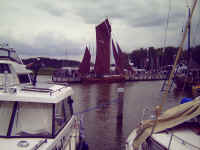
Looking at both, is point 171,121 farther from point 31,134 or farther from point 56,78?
point 56,78

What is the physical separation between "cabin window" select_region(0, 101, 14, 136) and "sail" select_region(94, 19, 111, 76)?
4914cm

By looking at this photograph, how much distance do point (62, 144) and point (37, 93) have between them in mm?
1508

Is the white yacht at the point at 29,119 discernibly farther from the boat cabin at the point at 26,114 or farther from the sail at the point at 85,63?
the sail at the point at 85,63

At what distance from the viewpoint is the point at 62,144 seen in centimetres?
553

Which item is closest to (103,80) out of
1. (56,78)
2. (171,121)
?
(56,78)

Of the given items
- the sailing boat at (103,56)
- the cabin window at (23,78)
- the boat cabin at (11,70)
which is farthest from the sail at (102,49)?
the boat cabin at (11,70)

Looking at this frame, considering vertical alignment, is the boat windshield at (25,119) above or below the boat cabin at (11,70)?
below

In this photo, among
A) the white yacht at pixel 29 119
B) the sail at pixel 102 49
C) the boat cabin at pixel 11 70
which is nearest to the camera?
the white yacht at pixel 29 119

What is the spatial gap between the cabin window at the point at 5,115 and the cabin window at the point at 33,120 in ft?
0.57

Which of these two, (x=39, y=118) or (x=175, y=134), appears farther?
(x=175, y=134)

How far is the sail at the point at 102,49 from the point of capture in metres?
54.1

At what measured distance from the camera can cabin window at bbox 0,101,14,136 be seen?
4829mm

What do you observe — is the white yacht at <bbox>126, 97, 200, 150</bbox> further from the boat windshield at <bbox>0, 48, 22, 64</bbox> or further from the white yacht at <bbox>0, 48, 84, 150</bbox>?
the boat windshield at <bbox>0, 48, 22, 64</bbox>

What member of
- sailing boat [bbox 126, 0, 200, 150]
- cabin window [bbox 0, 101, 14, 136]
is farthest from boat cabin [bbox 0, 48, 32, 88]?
sailing boat [bbox 126, 0, 200, 150]
